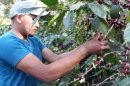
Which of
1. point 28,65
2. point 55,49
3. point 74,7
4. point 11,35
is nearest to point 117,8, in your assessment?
point 74,7

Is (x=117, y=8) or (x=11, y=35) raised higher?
(x=117, y=8)

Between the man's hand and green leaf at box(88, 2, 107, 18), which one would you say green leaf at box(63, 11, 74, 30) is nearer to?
green leaf at box(88, 2, 107, 18)

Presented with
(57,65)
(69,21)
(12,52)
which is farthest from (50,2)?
(12,52)

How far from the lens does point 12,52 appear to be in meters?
1.14

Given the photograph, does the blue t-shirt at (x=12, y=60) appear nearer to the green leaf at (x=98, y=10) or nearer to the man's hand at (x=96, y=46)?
the man's hand at (x=96, y=46)

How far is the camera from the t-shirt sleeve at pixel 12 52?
1.12 meters

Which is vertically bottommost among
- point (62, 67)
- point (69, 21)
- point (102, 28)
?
point (62, 67)

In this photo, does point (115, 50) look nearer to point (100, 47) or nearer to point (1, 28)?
point (100, 47)

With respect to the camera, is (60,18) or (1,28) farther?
(1,28)

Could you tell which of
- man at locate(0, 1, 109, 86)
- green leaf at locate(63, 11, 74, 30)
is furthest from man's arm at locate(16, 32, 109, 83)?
green leaf at locate(63, 11, 74, 30)

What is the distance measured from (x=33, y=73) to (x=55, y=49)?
1.34 m

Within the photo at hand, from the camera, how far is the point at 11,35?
129 centimetres

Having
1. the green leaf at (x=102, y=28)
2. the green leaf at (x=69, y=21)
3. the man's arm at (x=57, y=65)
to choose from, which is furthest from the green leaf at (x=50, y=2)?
the man's arm at (x=57, y=65)

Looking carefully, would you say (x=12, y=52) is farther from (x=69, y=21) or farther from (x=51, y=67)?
(x=69, y=21)
